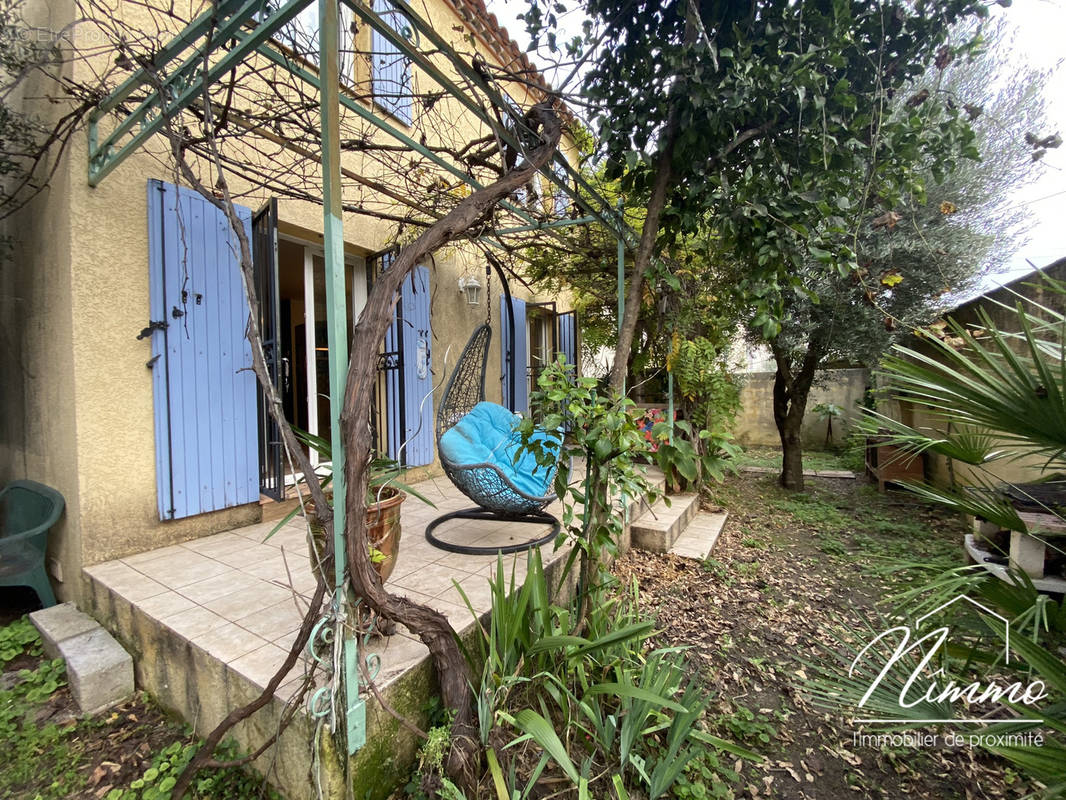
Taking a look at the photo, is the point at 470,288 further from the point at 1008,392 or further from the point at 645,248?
the point at 1008,392

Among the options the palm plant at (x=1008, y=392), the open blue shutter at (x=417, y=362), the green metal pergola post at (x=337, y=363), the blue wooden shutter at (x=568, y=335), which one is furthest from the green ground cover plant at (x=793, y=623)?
the blue wooden shutter at (x=568, y=335)

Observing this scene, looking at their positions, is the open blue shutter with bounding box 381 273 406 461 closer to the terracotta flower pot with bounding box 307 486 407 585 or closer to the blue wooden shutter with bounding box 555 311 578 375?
the terracotta flower pot with bounding box 307 486 407 585

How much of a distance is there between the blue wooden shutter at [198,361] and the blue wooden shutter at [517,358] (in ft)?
9.31

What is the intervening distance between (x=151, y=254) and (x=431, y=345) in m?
2.18

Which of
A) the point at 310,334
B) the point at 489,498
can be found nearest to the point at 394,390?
the point at 310,334

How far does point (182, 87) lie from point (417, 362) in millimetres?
2438

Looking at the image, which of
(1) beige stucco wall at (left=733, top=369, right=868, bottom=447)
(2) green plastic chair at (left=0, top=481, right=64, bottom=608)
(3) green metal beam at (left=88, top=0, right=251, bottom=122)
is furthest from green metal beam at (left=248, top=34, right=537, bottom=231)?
(1) beige stucco wall at (left=733, top=369, right=868, bottom=447)

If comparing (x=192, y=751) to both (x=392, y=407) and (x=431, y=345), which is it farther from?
(x=431, y=345)

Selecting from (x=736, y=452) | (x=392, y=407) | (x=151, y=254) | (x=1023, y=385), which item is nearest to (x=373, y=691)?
(x=736, y=452)

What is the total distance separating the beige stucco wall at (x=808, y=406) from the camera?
8328mm

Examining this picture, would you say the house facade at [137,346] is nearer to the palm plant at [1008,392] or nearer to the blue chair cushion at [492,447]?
the blue chair cushion at [492,447]

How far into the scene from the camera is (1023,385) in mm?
1235

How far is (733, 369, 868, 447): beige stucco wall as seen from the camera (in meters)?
8.33

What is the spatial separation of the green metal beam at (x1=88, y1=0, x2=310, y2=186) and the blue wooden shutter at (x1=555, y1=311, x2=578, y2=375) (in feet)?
16.5
